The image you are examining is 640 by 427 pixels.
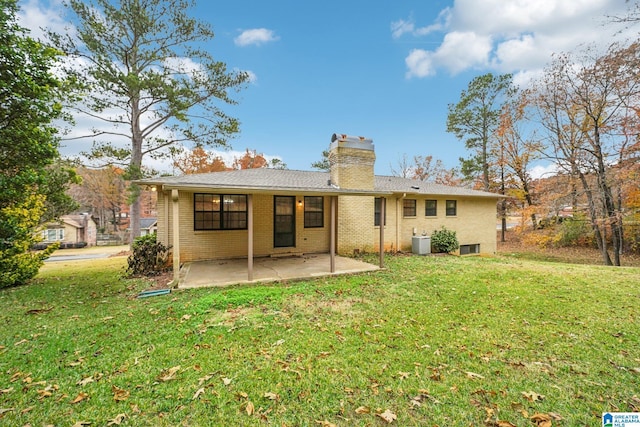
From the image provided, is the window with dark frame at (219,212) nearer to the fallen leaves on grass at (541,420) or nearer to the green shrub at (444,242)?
the green shrub at (444,242)

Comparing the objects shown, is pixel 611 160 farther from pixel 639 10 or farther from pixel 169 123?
pixel 169 123

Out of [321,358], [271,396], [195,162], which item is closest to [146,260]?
[321,358]

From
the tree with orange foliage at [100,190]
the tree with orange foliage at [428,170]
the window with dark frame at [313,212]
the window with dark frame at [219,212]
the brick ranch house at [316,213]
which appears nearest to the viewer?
the brick ranch house at [316,213]

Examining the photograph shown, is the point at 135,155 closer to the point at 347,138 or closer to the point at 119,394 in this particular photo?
the point at 347,138

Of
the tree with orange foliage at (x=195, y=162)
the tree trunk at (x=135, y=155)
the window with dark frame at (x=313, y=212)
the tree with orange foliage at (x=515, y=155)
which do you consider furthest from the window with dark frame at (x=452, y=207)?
the tree with orange foliage at (x=195, y=162)

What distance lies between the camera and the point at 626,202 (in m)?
14.3

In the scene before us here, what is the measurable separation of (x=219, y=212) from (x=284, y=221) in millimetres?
2390

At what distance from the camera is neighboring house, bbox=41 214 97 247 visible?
32.4m

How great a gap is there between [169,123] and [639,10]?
18593mm

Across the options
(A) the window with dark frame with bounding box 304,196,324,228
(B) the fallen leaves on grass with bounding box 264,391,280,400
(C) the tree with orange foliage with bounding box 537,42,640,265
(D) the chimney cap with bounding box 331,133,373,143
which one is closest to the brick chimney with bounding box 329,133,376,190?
(D) the chimney cap with bounding box 331,133,373,143

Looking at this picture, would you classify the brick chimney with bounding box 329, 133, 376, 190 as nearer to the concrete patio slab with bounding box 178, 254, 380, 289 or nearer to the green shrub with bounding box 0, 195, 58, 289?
the concrete patio slab with bounding box 178, 254, 380, 289

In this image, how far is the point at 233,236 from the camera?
9.79 meters

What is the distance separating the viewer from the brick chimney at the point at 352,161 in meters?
10.8

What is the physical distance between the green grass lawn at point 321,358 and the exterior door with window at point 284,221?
179 inches
